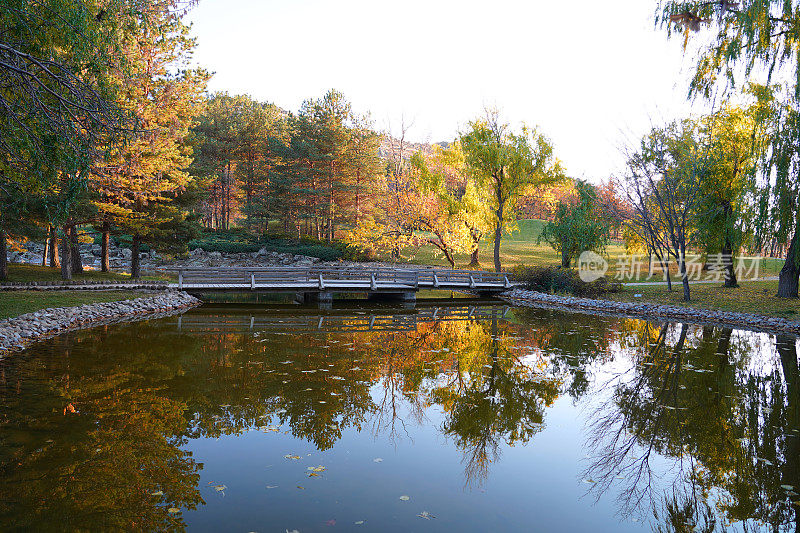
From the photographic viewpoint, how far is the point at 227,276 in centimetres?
2491

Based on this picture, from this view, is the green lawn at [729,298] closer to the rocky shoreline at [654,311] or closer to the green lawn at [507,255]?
the rocky shoreline at [654,311]

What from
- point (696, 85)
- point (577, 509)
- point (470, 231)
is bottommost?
point (577, 509)

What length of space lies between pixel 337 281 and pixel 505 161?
Answer: 12.5 meters

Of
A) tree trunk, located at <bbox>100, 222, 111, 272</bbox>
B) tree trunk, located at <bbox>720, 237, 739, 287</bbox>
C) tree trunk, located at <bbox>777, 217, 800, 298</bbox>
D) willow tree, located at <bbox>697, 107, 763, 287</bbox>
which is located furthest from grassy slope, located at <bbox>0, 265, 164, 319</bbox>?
tree trunk, located at <bbox>720, 237, 739, 287</bbox>

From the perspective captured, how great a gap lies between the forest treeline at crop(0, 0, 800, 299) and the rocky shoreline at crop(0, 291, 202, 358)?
310 centimetres

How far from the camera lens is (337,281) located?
24375 millimetres

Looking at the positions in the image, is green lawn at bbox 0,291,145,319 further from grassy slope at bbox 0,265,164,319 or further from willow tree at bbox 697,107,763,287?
willow tree at bbox 697,107,763,287

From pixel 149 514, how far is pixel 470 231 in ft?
98.7

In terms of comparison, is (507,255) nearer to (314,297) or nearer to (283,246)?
(283,246)

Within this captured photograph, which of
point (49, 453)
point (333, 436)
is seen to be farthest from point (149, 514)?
point (333, 436)

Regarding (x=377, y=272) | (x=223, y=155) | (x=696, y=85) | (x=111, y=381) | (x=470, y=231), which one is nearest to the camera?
(x=111, y=381)

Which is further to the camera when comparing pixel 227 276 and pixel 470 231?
pixel 470 231

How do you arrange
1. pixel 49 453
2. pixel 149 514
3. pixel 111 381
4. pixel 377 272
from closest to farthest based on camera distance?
pixel 149 514
pixel 49 453
pixel 111 381
pixel 377 272

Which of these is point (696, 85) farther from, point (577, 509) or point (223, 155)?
point (223, 155)
